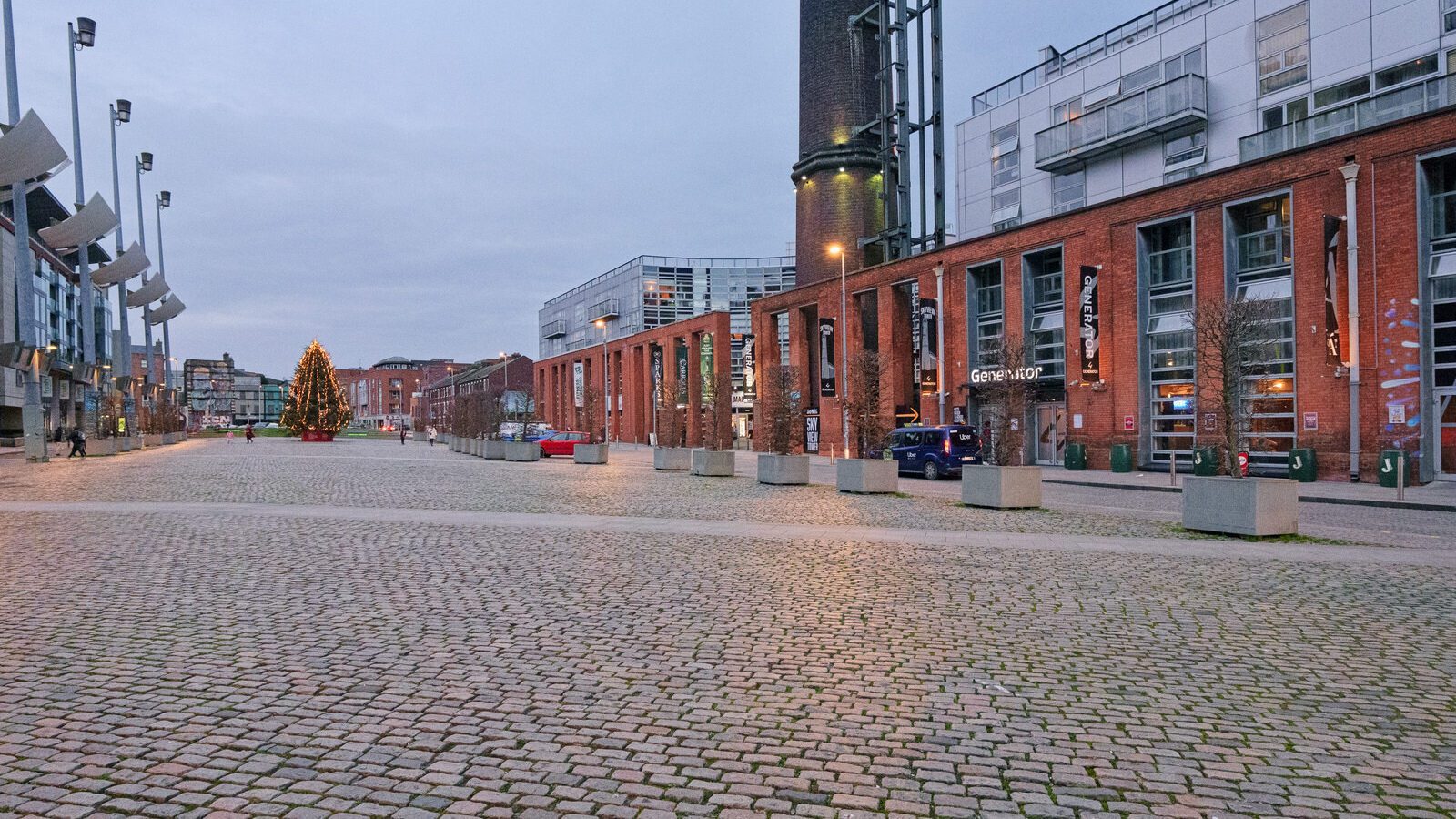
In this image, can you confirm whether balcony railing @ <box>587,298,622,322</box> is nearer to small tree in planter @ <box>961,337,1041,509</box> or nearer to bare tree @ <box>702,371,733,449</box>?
bare tree @ <box>702,371,733,449</box>

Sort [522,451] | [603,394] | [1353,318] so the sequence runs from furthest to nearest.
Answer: [603,394] → [522,451] → [1353,318]

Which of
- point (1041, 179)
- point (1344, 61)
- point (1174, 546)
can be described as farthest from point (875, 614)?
point (1041, 179)

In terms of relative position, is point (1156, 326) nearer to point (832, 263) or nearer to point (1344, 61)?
point (1344, 61)

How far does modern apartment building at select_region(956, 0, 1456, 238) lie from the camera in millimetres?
27844

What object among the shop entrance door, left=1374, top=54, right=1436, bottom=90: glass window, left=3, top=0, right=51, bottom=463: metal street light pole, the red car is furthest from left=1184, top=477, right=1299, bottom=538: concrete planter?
left=3, top=0, right=51, bottom=463: metal street light pole

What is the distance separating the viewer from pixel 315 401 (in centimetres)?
7650

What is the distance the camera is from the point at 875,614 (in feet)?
25.9

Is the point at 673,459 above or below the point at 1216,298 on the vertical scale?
below

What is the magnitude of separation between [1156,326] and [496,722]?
29.7 metres

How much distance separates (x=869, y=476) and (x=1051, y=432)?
53.0 ft

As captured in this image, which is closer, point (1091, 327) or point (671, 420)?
point (1091, 327)

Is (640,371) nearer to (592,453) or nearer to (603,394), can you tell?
(603,394)

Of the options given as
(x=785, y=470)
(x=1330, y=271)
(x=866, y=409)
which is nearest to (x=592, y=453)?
(x=785, y=470)

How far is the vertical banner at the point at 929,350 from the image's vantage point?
1500 inches
